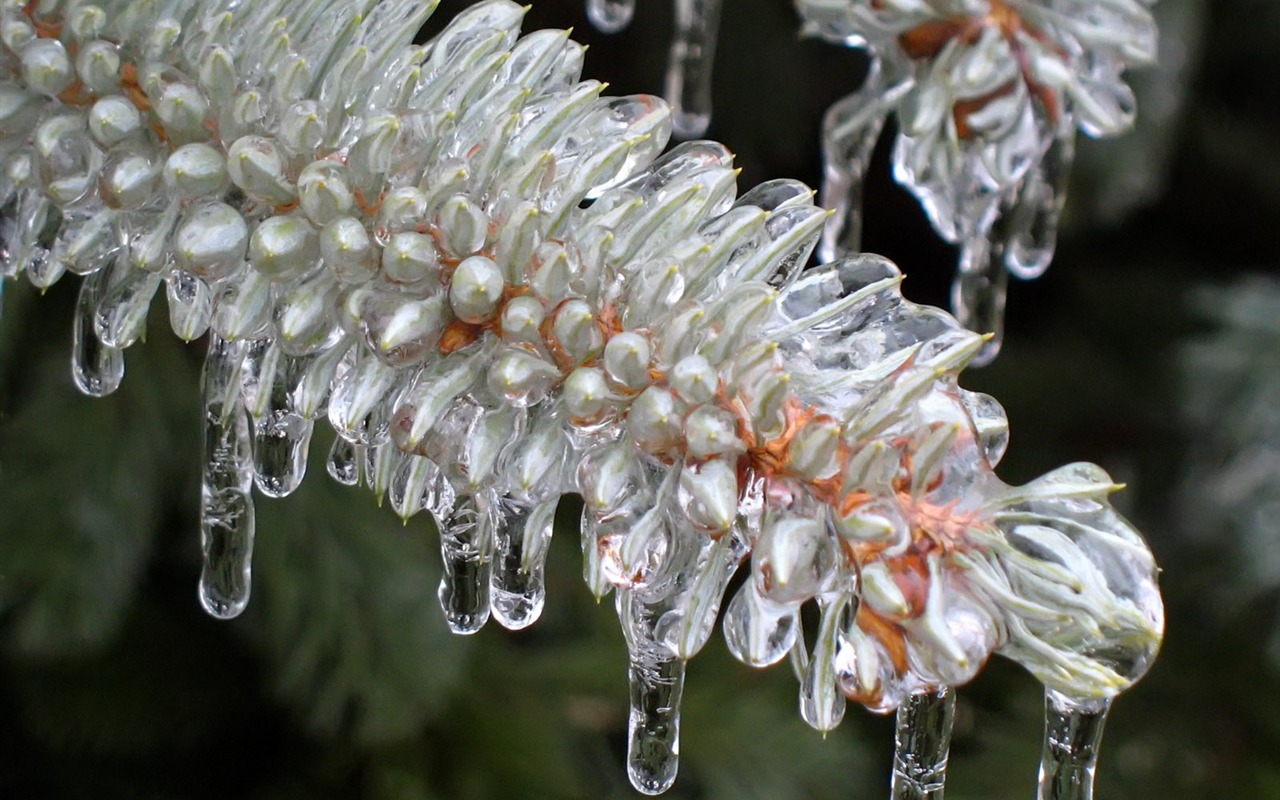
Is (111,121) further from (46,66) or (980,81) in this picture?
(980,81)

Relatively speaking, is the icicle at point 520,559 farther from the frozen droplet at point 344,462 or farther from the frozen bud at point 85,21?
the frozen bud at point 85,21

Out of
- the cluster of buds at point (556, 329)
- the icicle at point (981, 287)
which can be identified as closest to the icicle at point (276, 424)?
the cluster of buds at point (556, 329)

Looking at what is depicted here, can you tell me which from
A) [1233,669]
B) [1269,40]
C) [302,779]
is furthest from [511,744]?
[1269,40]

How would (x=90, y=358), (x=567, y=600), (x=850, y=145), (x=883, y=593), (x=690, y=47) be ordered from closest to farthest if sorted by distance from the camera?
(x=883, y=593) → (x=90, y=358) → (x=850, y=145) → (x=690, y=47) → (x=567, y=600)

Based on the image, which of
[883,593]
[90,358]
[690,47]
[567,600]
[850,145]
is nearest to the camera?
[883,593]

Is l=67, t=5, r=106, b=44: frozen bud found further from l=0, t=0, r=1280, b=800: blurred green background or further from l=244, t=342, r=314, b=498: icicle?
l=0, t=0, r=1280, b=800: blurred green background

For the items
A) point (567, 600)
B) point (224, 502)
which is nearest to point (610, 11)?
point (224, 502)

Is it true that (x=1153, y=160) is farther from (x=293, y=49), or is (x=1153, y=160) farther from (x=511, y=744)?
(x=293, y=49)
